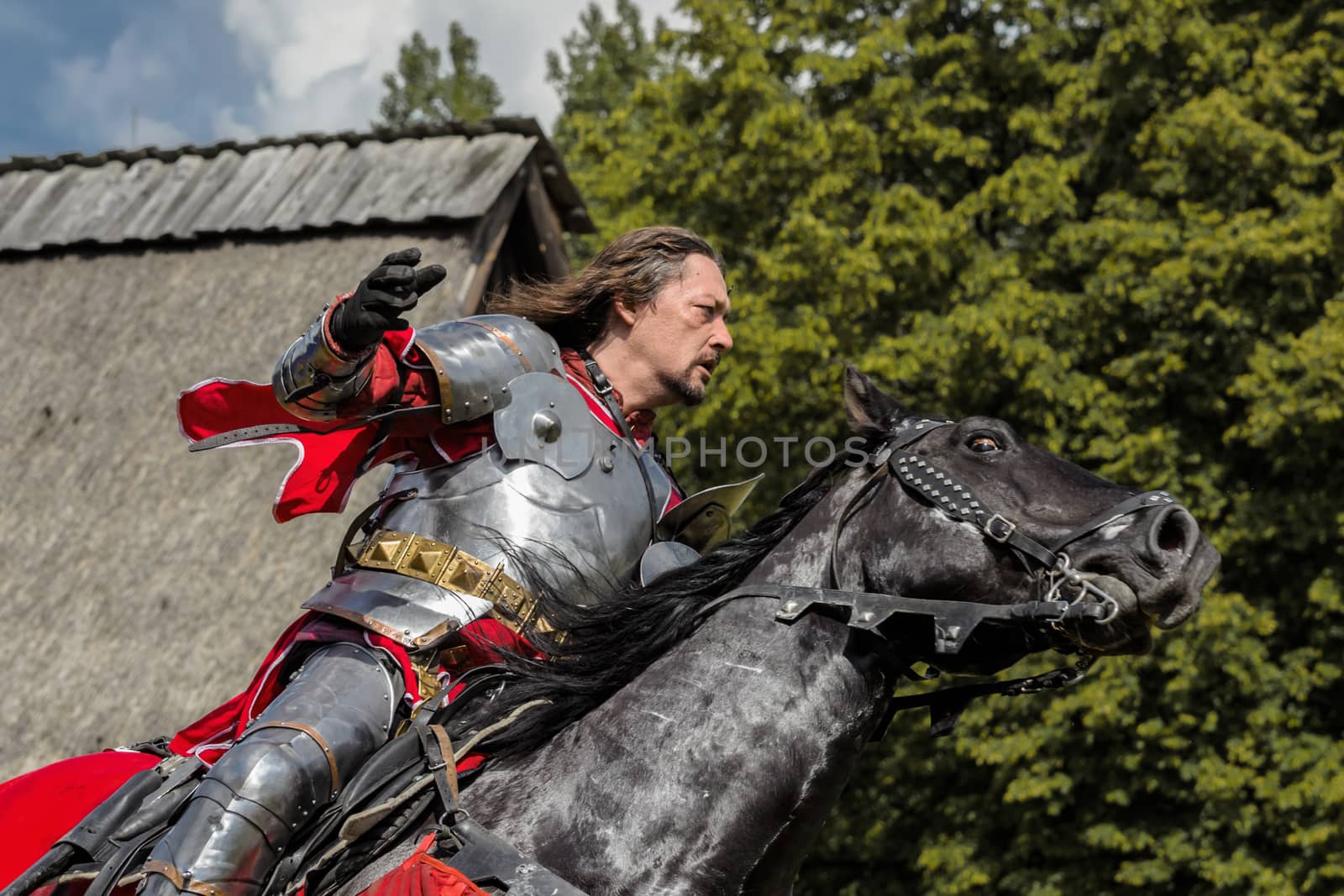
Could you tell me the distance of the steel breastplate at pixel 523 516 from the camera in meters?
3.31

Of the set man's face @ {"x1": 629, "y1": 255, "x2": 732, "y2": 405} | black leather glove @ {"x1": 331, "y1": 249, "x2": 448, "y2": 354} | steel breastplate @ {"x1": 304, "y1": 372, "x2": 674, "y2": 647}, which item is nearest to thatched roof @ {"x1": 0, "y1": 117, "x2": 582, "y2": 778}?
man's face @ {"x1": 629, "y1": 255, "x2": 732, "y2": 405}

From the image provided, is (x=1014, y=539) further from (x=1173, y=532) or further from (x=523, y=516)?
(x=523, y=516)

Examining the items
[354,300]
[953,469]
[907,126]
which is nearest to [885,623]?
[953,469]

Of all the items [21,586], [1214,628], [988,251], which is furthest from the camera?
[988,251]

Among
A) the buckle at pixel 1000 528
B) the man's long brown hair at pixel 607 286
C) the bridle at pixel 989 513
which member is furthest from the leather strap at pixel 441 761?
the man's long brown hair at pixel 607 286

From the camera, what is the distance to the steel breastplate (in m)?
3.31

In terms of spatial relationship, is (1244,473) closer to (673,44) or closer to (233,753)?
(673,44)

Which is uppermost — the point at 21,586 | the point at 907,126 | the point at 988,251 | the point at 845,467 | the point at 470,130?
the point at 845,467

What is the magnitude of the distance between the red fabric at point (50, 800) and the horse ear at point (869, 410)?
2.05 m

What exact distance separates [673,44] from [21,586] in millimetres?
9827

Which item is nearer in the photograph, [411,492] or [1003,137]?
[411,492]

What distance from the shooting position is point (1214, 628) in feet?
38.0

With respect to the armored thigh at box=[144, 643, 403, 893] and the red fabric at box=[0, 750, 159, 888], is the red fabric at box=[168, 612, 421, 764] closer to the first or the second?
the armored thigh at box=[144, 643, 403, 893]

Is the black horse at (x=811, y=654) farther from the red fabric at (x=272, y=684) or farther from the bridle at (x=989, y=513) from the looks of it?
the red fabric at (x=272, y=684)
